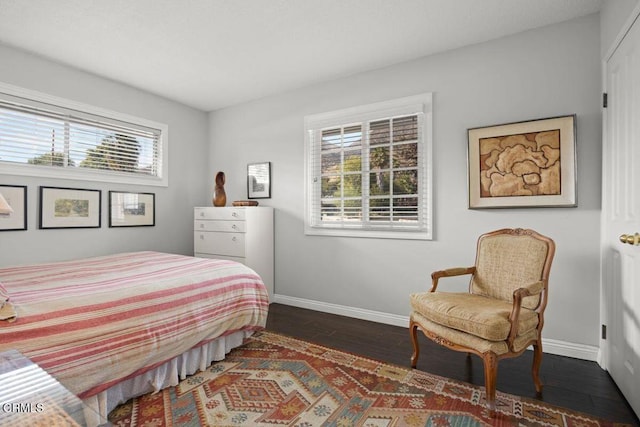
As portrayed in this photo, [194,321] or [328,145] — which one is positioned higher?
[328,145]

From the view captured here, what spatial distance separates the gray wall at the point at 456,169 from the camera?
2.46m

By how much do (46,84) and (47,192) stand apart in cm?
102

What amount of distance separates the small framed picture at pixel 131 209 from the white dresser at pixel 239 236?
1.79 ft

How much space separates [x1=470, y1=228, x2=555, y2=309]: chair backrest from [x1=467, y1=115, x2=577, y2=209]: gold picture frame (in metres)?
0.41

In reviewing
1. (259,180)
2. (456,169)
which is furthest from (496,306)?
(259,180)

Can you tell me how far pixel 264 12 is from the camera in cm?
245

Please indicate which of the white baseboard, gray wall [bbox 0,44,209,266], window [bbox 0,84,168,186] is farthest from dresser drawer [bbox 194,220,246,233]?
the white baseboard

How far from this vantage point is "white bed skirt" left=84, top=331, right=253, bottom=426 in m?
1.70

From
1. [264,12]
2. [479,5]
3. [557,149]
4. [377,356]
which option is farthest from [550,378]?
[264,12]

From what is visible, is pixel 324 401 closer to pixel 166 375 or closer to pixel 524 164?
pixel 166 375

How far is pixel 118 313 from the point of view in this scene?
69.1 inches

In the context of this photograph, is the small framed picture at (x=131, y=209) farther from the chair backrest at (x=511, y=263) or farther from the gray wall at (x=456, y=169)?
the chair backrest at (x=511, y=263)

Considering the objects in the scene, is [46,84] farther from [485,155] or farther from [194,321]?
[485,155]

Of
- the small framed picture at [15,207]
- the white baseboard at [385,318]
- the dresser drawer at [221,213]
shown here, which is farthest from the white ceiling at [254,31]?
the white baseboard at [385,318]
